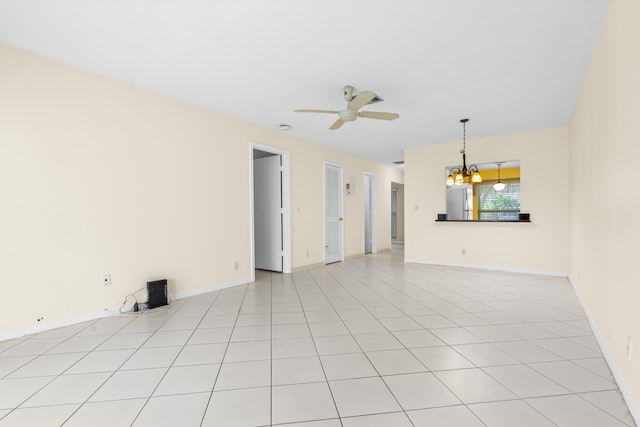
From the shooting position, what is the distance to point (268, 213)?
597cm

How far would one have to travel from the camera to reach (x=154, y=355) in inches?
95.0

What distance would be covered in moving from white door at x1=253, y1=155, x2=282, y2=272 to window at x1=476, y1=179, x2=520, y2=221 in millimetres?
7893

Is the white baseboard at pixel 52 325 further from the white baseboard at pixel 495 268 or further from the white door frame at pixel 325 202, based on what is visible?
the white baseboard at pixel 495 268

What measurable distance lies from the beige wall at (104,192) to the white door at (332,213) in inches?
83.3

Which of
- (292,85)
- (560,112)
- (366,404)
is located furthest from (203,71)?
(560,112)

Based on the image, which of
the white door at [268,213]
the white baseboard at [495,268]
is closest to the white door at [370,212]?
the white baseboard at [495,268]

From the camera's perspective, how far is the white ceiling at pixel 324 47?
7.55 ft

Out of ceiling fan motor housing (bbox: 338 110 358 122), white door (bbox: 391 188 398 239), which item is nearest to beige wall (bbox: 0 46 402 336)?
ceiling fan motor housing (bbox: 338 110 358 122)

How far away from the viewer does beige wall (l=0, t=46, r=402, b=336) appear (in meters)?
2.79

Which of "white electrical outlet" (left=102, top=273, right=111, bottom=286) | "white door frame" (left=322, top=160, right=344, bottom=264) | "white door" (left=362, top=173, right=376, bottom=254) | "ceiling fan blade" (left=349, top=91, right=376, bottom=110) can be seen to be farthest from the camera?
"white door" (left=362, top=173, right=376, bottom=254)

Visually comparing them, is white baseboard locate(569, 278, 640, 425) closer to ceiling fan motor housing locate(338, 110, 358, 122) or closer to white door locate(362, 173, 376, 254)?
ceiling fan motor housing locate(338, 110, 358, 122)

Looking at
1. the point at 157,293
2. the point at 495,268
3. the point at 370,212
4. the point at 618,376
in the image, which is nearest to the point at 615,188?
the point at 618,376

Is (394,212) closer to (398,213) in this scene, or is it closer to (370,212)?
(398,213)

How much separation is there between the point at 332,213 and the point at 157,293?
3.98m
